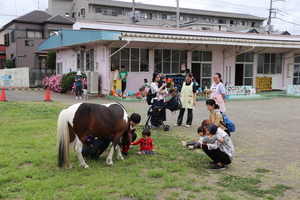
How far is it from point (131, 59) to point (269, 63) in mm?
11861

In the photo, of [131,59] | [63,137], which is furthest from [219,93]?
[131,59]

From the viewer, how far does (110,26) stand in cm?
2036

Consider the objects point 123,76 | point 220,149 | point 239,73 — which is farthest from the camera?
point 239,73

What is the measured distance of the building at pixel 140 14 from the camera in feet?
156

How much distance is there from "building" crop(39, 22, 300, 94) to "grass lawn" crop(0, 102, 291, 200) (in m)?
10.3

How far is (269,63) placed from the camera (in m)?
23.5

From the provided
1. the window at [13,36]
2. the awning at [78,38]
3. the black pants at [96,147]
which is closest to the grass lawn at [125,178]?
the black pants at [96,147]

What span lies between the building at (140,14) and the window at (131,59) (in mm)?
26644

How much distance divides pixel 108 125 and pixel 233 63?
18.2m

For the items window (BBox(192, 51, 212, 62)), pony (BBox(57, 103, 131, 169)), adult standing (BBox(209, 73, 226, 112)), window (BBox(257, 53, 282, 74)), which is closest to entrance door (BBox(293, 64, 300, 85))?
window (BBox(257, 53, 282, 74))

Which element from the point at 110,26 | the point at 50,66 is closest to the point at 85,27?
the point at 110,26

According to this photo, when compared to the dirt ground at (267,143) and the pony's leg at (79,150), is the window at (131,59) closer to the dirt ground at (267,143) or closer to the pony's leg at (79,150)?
the dirt ground at (267,143)

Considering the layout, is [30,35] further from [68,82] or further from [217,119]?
[217,119]

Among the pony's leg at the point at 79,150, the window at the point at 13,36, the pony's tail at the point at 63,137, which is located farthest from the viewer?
the window at the point at 13,36
